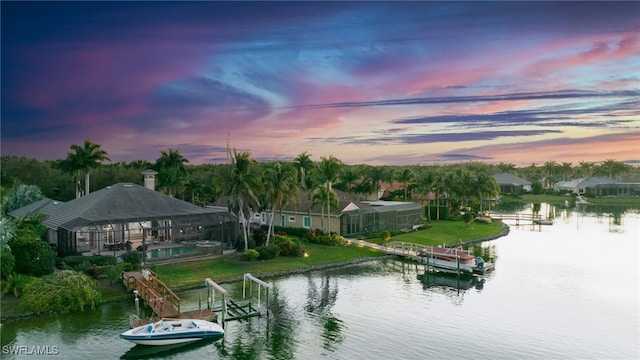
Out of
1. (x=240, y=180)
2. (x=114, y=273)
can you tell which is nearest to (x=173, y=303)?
(x=114, y=273)

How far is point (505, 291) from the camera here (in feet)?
121

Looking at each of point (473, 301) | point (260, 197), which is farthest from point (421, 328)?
point (260, 197)

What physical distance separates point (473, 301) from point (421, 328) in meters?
7.69

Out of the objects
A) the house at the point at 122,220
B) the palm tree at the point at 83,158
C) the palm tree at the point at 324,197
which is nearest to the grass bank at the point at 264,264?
the house at the point at 122,220

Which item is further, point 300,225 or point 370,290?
point 300,225

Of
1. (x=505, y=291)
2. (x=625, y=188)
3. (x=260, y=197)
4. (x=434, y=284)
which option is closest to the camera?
(x=505, y=291)

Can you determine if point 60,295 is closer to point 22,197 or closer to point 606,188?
point 22,197

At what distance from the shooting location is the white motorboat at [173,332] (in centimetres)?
2527

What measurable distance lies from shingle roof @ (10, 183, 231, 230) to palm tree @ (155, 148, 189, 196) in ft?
57.2

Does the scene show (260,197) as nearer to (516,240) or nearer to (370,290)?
(370,290)

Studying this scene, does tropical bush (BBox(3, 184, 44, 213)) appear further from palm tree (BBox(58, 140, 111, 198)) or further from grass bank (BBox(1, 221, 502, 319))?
grass bank (BBox(1, 221, 502, 319))

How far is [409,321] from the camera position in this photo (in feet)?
97.9

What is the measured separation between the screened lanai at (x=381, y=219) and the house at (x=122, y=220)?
593 inches

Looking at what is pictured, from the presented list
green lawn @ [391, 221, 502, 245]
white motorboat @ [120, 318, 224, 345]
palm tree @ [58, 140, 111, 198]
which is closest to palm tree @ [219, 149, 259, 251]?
white motorboat @ [120, 318, 224, 345]
